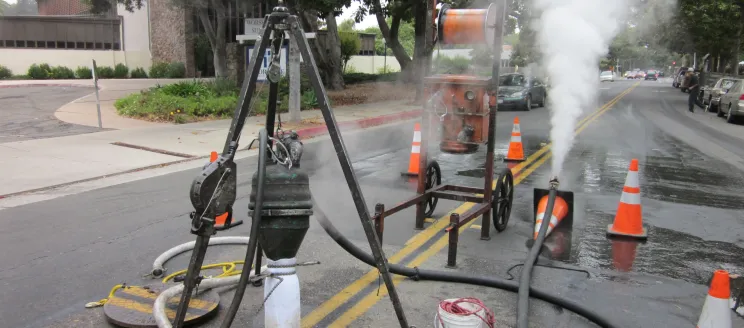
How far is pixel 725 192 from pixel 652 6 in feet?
9.54

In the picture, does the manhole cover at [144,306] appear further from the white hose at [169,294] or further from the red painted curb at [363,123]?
the red painted curb at [363,123]

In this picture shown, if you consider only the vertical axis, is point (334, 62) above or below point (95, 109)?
above

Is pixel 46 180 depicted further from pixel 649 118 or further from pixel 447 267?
pixel 649 118

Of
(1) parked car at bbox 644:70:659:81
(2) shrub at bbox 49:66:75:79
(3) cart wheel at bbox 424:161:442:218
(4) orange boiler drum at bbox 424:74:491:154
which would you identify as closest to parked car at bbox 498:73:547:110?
(3) cart wheel at bbox 424:161:442:218

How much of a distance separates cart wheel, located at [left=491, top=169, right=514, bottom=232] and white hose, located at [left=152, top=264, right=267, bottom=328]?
2.51 meters

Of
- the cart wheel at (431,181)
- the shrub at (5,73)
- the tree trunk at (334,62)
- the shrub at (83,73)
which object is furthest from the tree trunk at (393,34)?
the shrub at (5,73)

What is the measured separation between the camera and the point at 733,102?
62.2 ft

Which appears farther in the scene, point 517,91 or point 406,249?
point 517,91

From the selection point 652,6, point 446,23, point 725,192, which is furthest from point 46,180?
point 725,192

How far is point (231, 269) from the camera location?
448cm

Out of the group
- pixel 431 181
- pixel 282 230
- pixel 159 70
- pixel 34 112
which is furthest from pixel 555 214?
pixel 159 70

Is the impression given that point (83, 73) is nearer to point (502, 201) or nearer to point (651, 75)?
point (502, 201)

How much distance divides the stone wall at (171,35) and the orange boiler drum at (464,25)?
28.5 m

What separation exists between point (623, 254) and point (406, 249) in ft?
6.71
